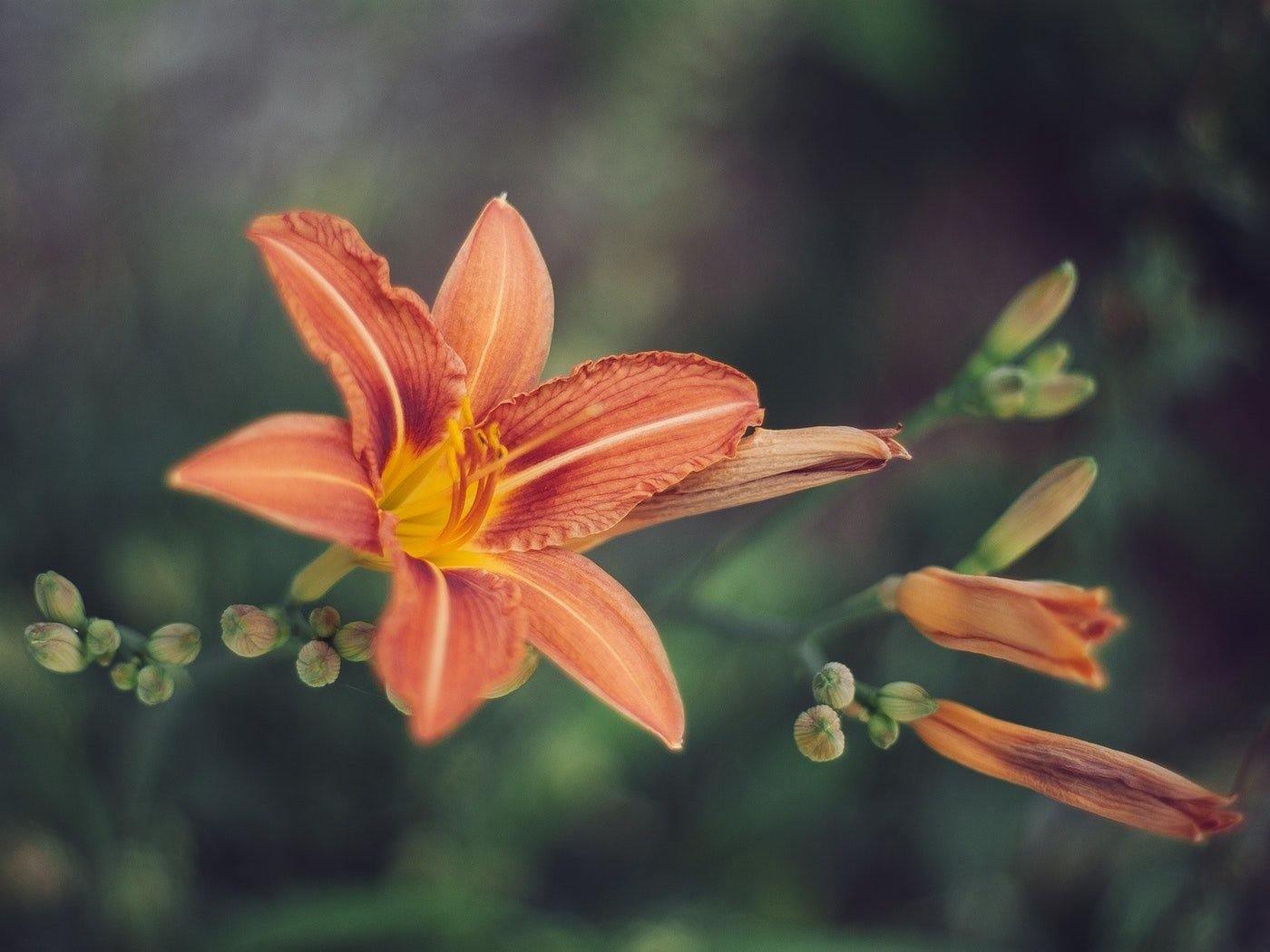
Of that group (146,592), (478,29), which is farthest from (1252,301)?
(146,592)

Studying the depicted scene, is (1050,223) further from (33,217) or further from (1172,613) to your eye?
(33,217)

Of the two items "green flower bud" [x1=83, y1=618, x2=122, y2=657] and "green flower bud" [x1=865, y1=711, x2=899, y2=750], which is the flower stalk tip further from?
"green flower bud" [x1=865, y1=711, x2=899, y2=750]

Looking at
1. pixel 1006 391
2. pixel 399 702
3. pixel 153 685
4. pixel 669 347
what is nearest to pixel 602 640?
pixel 399 702

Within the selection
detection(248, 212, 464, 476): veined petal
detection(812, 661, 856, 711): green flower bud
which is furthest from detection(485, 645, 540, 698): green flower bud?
detection(812, 661, 856, 711): green flower bud

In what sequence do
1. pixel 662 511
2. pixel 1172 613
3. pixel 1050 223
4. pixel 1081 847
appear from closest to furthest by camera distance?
pixel 662 511
pixel 1081 847
pixel 1172 613
pixel 1050 223

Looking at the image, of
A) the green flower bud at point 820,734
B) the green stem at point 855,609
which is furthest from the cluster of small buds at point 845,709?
the green stem at point 855,609

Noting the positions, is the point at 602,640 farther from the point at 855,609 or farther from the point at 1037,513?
the point at 1037,513
